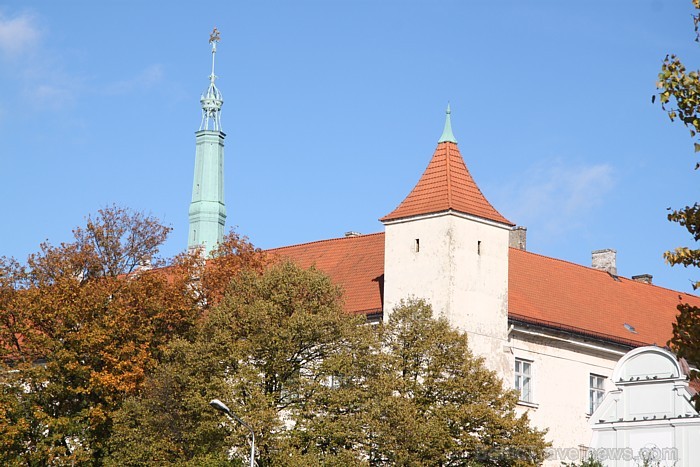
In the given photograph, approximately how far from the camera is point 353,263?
173 ft

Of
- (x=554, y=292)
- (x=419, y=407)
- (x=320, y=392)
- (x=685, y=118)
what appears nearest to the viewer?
(x=685, y=118)

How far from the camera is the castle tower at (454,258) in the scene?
4553 cm

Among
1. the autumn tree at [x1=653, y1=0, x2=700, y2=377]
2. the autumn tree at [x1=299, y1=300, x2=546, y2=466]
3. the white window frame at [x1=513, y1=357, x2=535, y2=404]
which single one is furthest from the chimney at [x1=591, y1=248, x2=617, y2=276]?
the autumn tree at [x1=653, y1=0, x2=700, y2=377]

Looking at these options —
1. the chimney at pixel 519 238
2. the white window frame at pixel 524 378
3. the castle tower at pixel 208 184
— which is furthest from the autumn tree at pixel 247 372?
the castle tower at pixel 208 184

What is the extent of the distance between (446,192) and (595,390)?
951cm

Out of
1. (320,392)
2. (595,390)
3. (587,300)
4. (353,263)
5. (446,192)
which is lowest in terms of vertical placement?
(320,392)

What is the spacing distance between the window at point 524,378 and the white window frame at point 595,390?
9.80 feet

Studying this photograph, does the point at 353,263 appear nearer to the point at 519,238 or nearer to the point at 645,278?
the point at 519,238

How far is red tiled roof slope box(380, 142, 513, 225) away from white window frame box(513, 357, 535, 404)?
4921mm

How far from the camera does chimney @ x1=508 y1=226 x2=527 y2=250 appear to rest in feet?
192

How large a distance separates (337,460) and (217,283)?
41.3 feet

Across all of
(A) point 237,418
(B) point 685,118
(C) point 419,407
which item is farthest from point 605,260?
(B) point 685,118

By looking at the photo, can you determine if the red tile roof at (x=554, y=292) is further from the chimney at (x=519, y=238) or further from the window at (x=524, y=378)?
the chimney at (x=519, y=238)

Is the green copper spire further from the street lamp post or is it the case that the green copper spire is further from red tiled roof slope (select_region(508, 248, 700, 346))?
the street lamp post
